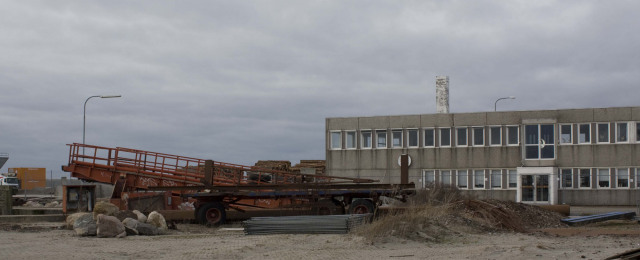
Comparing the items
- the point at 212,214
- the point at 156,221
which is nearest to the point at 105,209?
the point at 156,221

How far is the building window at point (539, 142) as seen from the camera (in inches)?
1521

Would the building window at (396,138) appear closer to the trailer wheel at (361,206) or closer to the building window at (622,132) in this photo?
the building window at (622,132)

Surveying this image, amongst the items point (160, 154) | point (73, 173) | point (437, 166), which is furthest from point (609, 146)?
point (73, 173)

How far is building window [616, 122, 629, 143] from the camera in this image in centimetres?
3725

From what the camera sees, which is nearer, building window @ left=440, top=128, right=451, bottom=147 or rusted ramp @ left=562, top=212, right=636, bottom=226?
rusted ramp @ left=562, top=212, right=636, bottom=226

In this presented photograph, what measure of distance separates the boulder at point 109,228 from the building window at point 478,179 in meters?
25.2

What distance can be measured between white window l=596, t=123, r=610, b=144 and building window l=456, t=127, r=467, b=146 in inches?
263

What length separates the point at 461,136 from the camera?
4072cm

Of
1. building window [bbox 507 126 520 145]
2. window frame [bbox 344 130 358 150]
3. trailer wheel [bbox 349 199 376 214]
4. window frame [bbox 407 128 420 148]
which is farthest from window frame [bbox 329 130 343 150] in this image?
trailer wheel [bbox 349 199 376 214]

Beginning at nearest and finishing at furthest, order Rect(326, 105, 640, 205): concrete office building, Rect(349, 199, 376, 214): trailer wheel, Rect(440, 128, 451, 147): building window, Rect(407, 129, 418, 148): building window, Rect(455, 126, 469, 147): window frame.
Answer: Rect(349, 199, 376, 214): trailer wheel
Rect(326, 105, 640, 205): concrete office building
Rect(455, 126, 469, 147): window frame
Rect(440, 128, 451, 147): building window
Rect(407, 129, 418, 148): building window

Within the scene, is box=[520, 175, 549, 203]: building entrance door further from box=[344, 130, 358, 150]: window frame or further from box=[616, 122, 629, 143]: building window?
box=[344, 130, 358, 150]: window frame

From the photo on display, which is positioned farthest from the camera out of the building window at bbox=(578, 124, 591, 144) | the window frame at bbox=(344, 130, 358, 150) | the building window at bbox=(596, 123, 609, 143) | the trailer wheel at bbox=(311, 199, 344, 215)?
the window frame at bbox=(344, 130, 358, 150)

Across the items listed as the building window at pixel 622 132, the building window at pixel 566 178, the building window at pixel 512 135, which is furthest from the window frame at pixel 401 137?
the building window at pixel 622 132

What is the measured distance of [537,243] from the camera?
52.3 ft
